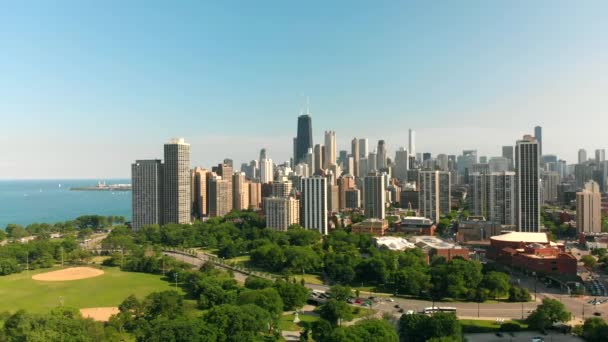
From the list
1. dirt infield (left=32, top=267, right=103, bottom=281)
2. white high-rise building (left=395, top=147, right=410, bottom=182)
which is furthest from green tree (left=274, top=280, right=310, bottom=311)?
white high-rise building (left=395, top=147, right=410, bottom=182)

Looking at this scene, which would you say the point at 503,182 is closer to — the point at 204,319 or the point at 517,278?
the point at 517,278

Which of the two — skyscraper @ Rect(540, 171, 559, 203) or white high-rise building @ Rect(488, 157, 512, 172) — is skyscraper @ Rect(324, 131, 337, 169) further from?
skyscraper @ Rect(540, 171, 559, 203)

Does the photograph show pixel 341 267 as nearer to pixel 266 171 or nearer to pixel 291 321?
pixel 291 321

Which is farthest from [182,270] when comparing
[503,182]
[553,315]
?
[503,182]

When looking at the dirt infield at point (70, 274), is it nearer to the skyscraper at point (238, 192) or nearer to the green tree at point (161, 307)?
the green tree at point (161, 307)

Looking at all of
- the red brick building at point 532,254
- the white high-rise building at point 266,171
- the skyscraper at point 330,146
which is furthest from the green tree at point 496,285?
the skyscraper at point 330,146

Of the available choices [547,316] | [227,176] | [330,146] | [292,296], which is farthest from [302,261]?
[330,146]
